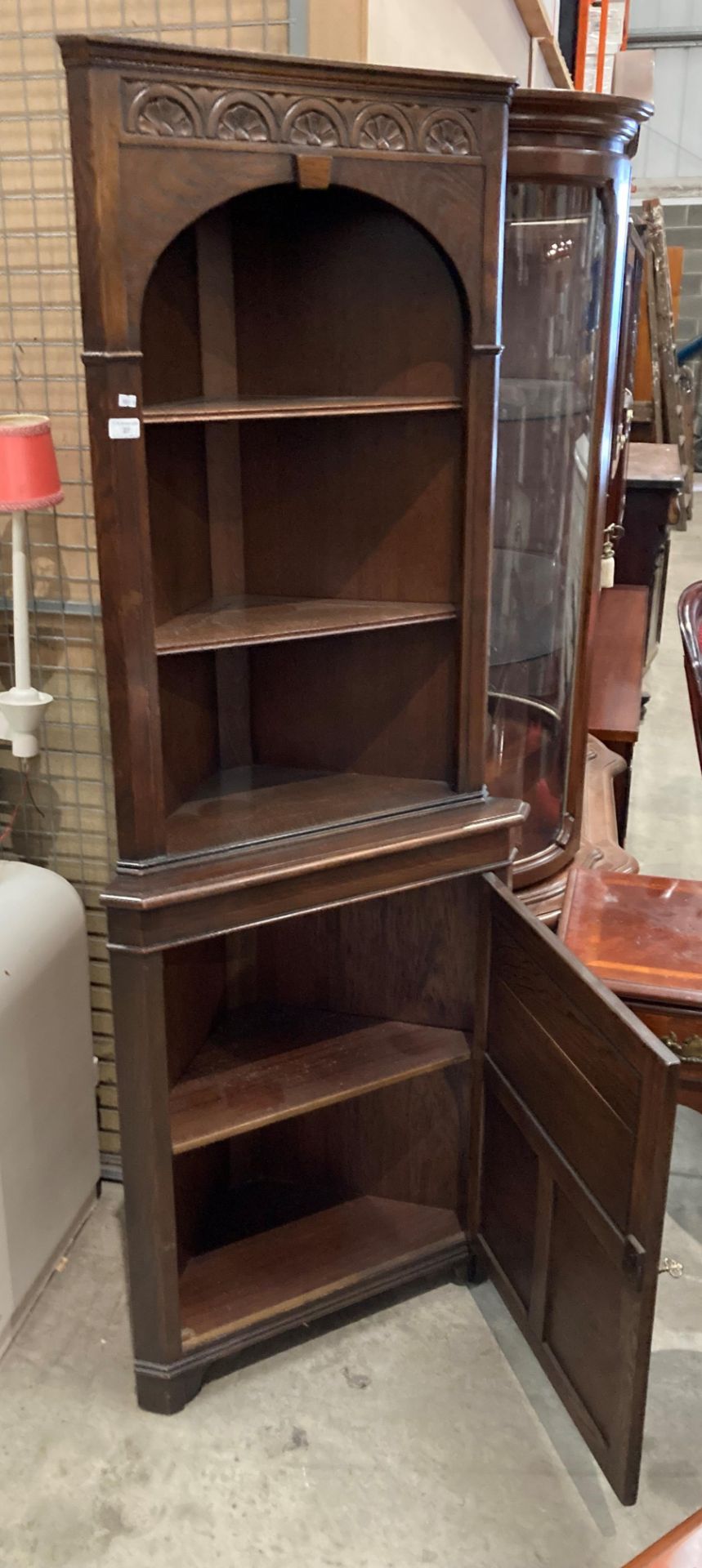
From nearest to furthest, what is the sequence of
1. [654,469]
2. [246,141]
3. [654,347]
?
[246,141] < [654,469] < [654,347]

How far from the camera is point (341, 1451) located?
5.97ft

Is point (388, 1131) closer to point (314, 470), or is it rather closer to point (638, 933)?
point (638, 933)

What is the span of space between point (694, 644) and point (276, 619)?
852mm

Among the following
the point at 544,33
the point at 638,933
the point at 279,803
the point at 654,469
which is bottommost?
the point at 638,933

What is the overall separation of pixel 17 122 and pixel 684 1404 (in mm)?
2194

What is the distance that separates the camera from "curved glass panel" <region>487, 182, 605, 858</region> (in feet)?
6.77

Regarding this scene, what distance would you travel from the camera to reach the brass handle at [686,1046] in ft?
5.45

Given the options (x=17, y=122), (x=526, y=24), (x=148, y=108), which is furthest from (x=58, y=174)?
(x=526, y=24)

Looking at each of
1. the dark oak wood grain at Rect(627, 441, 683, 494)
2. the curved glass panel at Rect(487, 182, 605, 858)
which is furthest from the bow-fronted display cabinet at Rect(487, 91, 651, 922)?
the dark oak wood grain at Rect(627, 441, 683, 494)

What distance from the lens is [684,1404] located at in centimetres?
190

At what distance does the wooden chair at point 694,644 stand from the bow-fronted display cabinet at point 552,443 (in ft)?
0.59

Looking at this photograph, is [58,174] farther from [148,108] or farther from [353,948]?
[353,948]

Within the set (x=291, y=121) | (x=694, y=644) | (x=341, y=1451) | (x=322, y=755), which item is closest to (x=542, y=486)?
(x=694, y=644)

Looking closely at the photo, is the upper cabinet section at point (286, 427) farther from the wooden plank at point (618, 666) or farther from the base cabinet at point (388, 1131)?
the wooden plank at point (618, 666)
